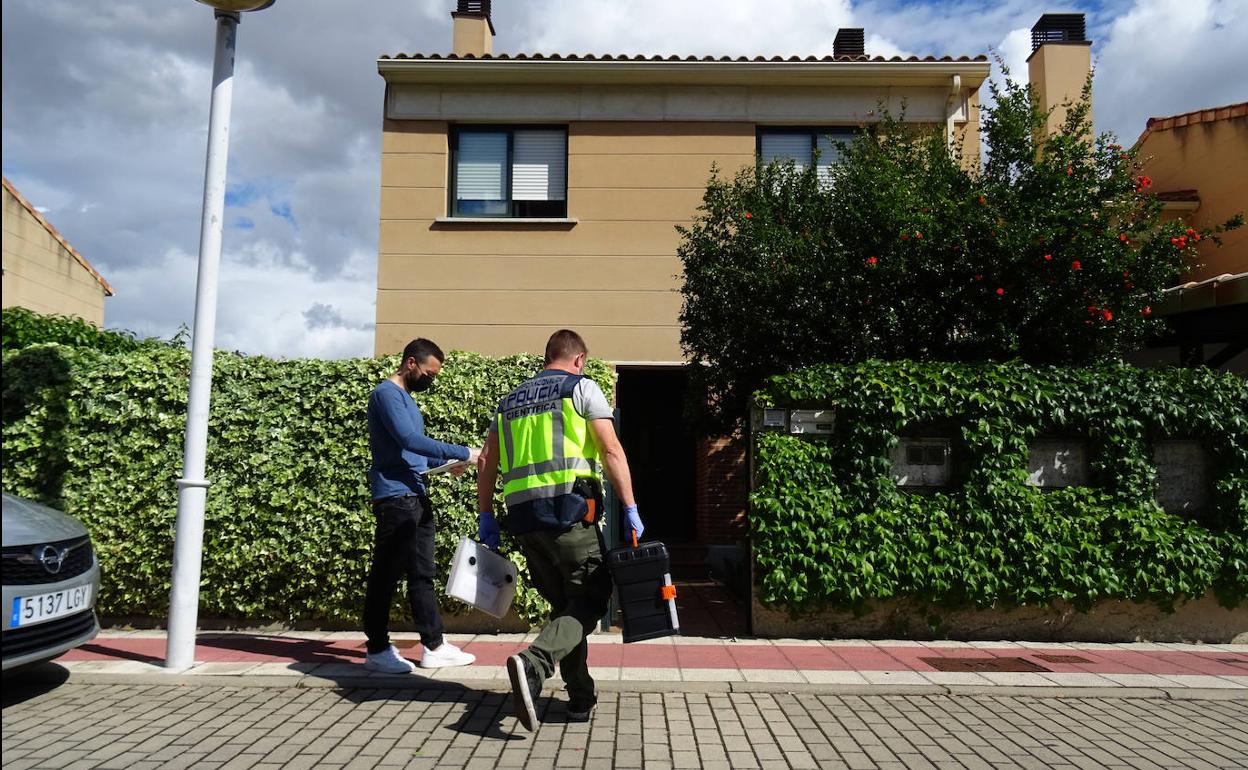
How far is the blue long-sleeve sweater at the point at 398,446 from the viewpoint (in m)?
5.56

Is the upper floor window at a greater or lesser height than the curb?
greater

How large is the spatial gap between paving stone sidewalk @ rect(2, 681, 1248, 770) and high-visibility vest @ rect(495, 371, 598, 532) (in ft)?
3.83

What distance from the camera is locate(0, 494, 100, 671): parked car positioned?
189 inches

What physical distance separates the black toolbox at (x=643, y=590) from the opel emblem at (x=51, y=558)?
127 inches

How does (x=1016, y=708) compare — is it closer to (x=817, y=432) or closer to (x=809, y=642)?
(x=809, y=642)

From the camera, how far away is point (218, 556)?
7.06 m

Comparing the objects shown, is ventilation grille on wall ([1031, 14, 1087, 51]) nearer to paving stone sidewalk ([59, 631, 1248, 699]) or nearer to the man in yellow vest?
paving stone sidewalk ([59, 631, 1248, 699])

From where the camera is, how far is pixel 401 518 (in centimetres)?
568

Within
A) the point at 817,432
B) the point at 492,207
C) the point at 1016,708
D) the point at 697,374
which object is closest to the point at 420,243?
the point at 492,207

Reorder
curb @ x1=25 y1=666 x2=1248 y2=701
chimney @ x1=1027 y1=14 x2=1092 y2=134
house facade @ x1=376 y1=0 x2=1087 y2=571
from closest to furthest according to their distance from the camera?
curb @ x1=25 y1=666 x2=1248 y2=701, house facade @ x1=376 y1=0 x2=1087 y2=571, chimney @ x1=1027 y1=14 x2=1092 y2=134

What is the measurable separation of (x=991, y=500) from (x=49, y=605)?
6669 millimetres

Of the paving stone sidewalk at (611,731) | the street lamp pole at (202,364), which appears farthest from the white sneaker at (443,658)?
the street lamp pole at (202,364)

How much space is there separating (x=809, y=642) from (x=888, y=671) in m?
1.11

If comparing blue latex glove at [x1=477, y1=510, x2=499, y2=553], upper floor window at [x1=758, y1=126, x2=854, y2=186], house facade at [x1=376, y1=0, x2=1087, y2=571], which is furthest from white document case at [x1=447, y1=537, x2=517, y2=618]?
upper floor window at [x1=758, y1=126, x2=854, y2=186]
